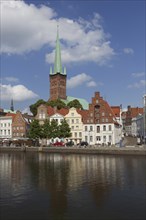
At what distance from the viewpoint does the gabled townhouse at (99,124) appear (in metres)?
105

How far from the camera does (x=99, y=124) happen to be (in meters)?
106

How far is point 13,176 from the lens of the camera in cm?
4291

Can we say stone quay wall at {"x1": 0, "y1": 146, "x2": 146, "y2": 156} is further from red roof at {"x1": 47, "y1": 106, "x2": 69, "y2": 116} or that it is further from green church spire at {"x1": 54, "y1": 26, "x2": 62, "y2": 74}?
green church spire at {"x1": 54, "y1": 26, "x2": 62, "y2": 74}

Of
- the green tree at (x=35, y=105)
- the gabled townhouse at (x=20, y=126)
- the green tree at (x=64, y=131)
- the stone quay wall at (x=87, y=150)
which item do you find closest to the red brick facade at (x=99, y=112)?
the green tree at (x=64, y=131)

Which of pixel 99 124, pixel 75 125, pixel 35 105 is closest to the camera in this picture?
pixel 99 124

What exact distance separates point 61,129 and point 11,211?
75.2 meters

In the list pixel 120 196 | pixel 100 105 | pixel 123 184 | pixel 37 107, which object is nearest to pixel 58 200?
pixel 120 196

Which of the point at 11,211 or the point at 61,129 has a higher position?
the point at 61,129

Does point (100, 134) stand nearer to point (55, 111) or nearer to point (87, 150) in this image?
point (55, 111)

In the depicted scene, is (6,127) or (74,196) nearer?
(74,196)

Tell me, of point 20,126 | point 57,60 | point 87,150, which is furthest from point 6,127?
point 57,60

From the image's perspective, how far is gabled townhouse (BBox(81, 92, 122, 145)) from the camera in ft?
346

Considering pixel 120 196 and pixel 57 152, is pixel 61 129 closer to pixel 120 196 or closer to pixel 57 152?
pixel 57 152

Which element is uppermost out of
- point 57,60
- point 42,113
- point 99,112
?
point 57,60
